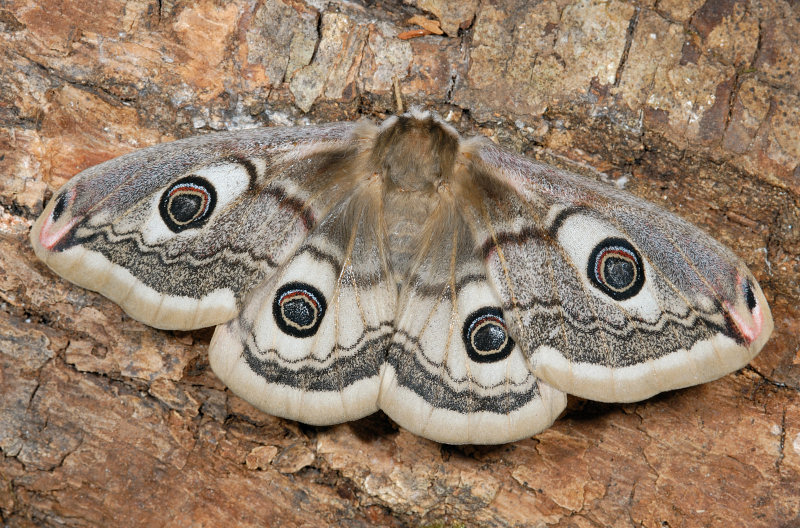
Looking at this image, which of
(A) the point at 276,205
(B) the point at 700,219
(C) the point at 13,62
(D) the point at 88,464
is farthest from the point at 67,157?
(B) the point at 700,219

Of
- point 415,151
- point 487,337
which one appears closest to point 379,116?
point 415,151

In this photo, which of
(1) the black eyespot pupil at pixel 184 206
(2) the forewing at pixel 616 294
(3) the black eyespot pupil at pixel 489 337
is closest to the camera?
(2) the forewing at pixel 616 294

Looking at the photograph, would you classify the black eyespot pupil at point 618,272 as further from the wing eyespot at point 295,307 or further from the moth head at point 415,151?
the wing eyespot at point 295,307

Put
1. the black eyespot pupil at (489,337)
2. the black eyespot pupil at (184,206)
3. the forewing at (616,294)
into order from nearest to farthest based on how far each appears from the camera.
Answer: the forewing at (616,294), the black eyespot pupil at (184,206), the black eyespot pupil at (489,337)

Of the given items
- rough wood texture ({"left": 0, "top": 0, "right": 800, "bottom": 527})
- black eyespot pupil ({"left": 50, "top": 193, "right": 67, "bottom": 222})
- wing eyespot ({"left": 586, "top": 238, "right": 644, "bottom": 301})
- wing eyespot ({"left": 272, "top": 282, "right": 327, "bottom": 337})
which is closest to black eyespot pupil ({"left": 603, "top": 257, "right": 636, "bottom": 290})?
wing eyespot ({"left": 586, "top": 238, "right": 644, "bottom": 301})

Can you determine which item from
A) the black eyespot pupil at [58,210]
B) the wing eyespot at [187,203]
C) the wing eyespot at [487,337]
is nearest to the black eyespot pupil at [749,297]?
the wing eyespot at [487,337]

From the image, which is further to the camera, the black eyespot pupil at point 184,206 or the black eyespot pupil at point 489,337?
the black eyespot pupil at point 489,337

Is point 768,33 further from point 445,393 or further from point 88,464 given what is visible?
point 88,464
